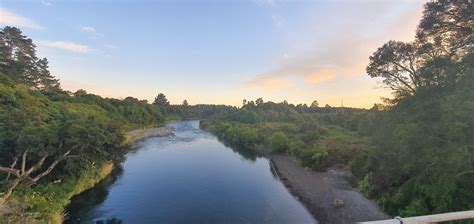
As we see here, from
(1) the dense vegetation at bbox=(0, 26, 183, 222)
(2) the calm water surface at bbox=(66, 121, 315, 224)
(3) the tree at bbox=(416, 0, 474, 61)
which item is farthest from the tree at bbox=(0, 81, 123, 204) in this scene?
(3) the tree at bbox=(416, 0, 474, 61)

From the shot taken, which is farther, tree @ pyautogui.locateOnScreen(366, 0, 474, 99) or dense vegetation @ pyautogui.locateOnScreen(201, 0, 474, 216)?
tree @ pyautogui.locateOnScreen(366, 0, 474, 99)

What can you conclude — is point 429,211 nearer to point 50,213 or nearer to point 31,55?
point 50,213

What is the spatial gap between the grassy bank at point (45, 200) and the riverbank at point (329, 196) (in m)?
17.4

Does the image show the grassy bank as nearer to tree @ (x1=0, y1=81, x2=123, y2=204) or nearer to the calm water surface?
the calm water surface

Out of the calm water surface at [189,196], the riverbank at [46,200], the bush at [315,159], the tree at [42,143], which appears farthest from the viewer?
the bush at [315,159]

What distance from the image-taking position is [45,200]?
19234mm

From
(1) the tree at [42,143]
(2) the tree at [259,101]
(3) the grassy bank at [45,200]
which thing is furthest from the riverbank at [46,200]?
(2) the tree at [259,101]

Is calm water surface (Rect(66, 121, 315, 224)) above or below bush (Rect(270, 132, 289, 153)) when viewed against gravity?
below

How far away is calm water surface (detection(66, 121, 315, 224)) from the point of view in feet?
69.0

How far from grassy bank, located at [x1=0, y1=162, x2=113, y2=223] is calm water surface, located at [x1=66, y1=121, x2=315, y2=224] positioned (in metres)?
0.84

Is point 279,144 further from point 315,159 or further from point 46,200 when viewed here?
point 46,200

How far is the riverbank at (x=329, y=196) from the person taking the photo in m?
20.4

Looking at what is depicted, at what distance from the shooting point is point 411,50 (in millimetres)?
20828

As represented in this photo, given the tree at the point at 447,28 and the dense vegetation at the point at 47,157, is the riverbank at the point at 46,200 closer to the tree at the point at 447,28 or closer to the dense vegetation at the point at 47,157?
the dense vegetation at the point at 47,157
